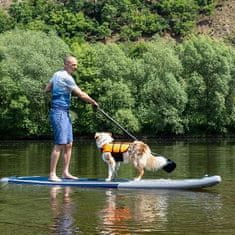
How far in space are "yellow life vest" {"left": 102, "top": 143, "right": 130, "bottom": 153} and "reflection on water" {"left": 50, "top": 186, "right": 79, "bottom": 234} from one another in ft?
4.57

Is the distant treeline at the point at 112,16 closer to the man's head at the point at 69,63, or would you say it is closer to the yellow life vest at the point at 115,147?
the man's head at the point at 69,63

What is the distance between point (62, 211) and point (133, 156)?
3875mm

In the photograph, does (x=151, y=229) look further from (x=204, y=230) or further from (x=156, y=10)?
(x=156, y=10)

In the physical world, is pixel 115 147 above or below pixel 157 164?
above

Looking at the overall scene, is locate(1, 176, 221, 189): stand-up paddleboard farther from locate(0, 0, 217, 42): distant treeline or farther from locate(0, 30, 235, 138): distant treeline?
locate(0, 0, 217, 42): distant treeline

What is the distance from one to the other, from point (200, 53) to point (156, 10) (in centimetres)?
8040

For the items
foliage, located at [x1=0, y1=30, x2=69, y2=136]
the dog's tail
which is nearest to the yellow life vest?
the dog's tail

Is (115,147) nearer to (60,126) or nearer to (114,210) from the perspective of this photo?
Answer: (60,126)

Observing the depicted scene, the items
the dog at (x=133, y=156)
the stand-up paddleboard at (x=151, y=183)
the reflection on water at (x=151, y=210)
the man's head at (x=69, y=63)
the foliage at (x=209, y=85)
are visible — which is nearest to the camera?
the reflection on water at (x=151, y=210)

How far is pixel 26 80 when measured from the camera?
6900cm

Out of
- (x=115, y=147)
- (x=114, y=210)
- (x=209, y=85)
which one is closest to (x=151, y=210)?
(x=114, y=210)

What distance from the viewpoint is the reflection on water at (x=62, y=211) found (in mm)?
9353

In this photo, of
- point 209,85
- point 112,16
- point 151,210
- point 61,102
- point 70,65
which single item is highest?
point 112,16

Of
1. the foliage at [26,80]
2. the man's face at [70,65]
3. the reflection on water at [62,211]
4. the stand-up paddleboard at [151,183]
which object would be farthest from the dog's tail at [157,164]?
the foliage at [26,80]
